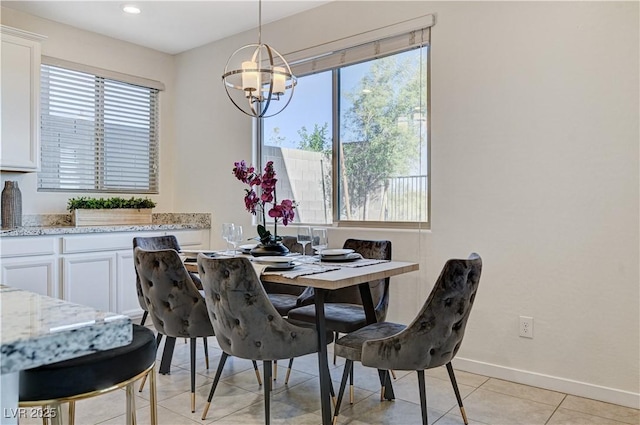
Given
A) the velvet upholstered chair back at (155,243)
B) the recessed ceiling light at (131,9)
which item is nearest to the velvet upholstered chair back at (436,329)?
the velvet upholstered chair back at (155,243)

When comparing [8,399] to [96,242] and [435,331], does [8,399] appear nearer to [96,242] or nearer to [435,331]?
[435,331]

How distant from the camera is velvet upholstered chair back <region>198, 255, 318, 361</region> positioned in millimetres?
2027

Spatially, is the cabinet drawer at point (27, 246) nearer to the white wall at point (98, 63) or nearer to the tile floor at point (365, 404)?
the white wall at point (98, 63)

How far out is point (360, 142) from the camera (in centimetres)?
365

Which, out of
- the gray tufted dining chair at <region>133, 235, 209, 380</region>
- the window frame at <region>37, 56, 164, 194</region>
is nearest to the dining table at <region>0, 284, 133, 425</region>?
the gray tufted dining chair at <region>133, 235, 209, 380</region>

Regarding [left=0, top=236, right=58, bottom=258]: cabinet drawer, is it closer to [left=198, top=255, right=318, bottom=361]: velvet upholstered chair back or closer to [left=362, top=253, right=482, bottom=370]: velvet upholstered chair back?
[left=198, top=255, right=318, bottom=361]: velvet upholstered chair back

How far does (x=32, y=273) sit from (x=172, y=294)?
1.69m

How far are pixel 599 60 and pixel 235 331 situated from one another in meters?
2.43

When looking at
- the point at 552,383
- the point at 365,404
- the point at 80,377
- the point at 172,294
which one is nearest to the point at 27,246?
the point at 172,294

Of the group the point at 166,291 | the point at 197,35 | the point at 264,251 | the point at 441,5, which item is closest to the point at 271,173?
the point at 264,251

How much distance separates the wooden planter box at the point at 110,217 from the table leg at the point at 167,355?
5.85ft

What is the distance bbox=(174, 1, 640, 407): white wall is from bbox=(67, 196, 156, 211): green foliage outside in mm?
2464

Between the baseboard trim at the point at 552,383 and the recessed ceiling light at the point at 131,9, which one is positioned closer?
the baseboard trim at the point at 552,383

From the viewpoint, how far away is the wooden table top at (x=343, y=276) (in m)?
2.04
